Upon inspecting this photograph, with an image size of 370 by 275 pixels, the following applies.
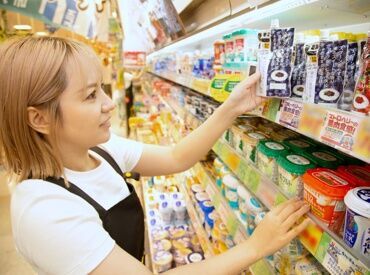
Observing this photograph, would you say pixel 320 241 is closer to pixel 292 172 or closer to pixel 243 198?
pixel 292 172

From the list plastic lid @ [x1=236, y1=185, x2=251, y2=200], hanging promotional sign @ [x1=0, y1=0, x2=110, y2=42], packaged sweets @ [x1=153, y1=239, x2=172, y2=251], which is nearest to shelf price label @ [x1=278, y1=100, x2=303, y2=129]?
plastic lid @ [x1=236, y1=185, x2=251, y2=200]

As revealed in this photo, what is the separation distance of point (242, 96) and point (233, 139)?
398 millimetres

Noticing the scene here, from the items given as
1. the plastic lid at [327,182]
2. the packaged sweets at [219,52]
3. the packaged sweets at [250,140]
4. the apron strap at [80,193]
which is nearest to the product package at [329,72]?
the plastic lid at [327,182]

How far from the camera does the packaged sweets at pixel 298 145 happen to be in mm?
1077

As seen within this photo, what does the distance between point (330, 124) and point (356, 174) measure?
289 mm

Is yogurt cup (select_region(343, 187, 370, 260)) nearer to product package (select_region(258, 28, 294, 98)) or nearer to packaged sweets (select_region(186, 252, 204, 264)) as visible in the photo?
product package (select_region(258, 28, 294, 98))

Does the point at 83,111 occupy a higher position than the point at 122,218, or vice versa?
the point at 83,111

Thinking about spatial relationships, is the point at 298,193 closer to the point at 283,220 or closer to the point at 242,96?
the point at 283,220

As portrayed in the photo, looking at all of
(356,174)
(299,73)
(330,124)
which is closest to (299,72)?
(299,73)

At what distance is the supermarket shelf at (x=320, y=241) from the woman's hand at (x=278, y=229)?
0.03 metres

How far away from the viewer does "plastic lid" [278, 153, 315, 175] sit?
3.02 feet

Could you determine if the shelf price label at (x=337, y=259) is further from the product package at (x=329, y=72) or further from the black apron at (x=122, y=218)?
the black apron at (x=122, y=218)

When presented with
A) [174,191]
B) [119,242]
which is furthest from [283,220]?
[174,191]

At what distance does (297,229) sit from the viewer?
32.9 inches
